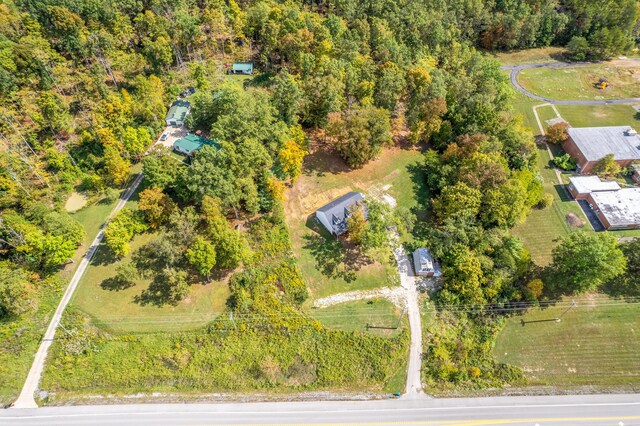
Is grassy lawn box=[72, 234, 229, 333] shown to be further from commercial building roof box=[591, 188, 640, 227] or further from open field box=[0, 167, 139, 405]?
commercial building roof box=[591, 188, 640, 227]

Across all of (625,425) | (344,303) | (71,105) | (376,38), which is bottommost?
(625,425)

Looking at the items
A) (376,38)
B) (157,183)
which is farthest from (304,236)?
(376,38)

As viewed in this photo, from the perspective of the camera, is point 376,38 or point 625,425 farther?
point 376,38

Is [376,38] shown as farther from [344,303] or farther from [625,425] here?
[625,425]

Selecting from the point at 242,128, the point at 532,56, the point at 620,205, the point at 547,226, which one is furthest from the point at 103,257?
the point at 532,56

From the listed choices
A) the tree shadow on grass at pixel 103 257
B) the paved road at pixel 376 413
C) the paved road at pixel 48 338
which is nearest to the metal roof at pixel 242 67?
the paved road at pixel 48 338

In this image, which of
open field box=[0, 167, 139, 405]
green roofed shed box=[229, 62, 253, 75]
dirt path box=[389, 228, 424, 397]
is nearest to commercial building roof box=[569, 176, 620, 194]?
dirt path box=[389, 228, 424, 397]

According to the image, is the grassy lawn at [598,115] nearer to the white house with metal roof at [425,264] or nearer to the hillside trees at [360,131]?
the hillside trees at [360,131]

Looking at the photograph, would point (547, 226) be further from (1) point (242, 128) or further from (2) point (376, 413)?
(1) point (242, 128)
